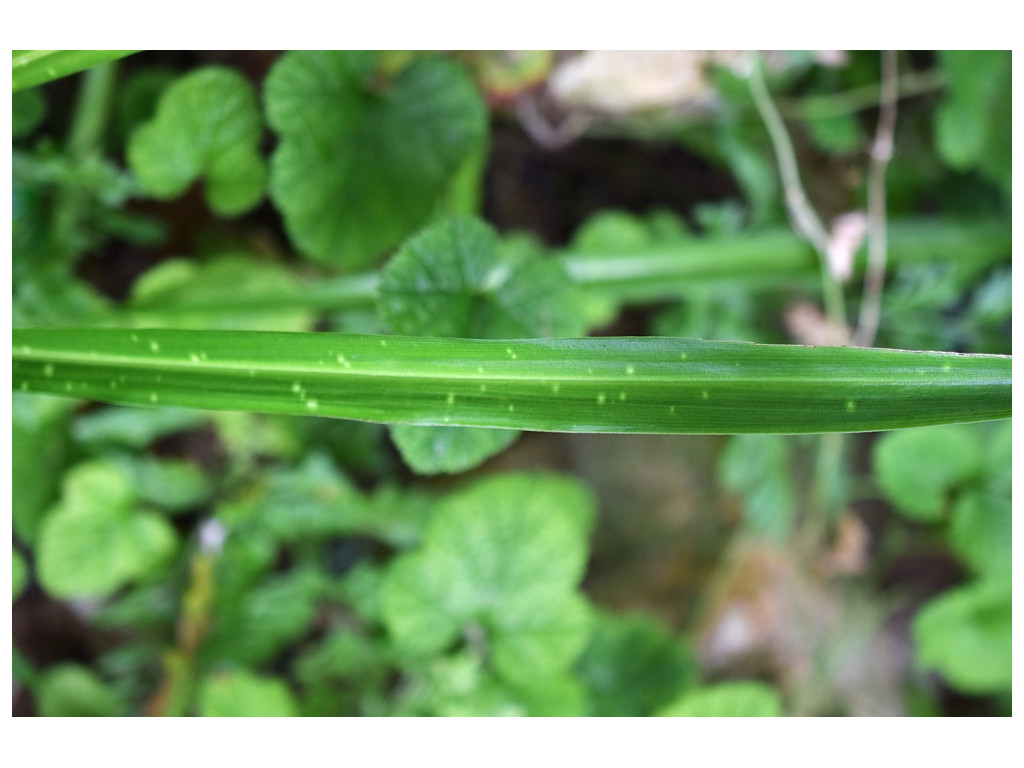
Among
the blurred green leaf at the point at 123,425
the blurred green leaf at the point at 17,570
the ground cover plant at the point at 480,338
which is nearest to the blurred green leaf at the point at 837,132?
the ground cover plant at the point at 480,338

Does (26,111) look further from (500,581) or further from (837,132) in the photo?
(837,132)

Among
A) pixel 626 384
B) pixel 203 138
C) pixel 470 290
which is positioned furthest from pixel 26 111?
pixel 626 384

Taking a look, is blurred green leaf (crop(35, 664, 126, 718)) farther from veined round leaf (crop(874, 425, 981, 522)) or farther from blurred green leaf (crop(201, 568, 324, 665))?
veined round leaf (crop(874, 425, 981, 522))

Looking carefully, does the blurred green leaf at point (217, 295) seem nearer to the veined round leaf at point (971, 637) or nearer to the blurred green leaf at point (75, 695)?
the blurred green leaf at point (75, 695)

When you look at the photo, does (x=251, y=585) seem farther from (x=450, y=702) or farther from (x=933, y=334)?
(x=933, y=334)

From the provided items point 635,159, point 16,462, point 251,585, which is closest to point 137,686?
point 251,585

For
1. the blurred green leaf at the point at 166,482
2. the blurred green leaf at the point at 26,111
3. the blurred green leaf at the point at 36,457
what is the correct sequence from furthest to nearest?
the blurred green leaf at the point at 166,482 < the blurred green leaf at the point at 36,457 < the blurred green leaf at the point at 26,111
